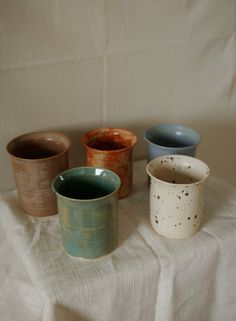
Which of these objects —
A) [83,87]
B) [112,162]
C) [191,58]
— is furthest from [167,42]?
[112,162]

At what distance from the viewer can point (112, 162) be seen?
754 millimetres

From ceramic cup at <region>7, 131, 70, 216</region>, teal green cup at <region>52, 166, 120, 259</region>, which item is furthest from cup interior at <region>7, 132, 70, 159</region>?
teal green cup at <region>52, 166, 120, 259</region>

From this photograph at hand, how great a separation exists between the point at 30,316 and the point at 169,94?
0.57 meters

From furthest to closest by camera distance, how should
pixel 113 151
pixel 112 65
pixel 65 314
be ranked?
1. pixel 112 65
2. pixel 113 151
3. pixel 65 314

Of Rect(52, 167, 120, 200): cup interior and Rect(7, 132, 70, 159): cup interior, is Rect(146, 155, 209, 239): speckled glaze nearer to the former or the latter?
Rect(52, 167, 120, 200): cup interior

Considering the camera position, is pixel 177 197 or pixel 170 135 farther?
pixel 170 135

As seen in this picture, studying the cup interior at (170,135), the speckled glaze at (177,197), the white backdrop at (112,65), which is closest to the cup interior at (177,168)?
the speckled glaze at (177,197)

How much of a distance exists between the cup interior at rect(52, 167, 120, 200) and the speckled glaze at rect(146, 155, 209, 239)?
0.07 m

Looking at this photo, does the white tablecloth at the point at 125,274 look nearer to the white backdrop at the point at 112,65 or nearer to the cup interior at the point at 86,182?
the cup interior at the point at 86,182

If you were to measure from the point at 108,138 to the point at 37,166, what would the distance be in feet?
0.61

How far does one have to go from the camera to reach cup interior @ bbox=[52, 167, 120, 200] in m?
0.69

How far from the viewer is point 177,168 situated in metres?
0.75

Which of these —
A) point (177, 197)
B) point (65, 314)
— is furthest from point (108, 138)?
point (65, 314)

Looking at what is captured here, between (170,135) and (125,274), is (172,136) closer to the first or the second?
(170,135)
